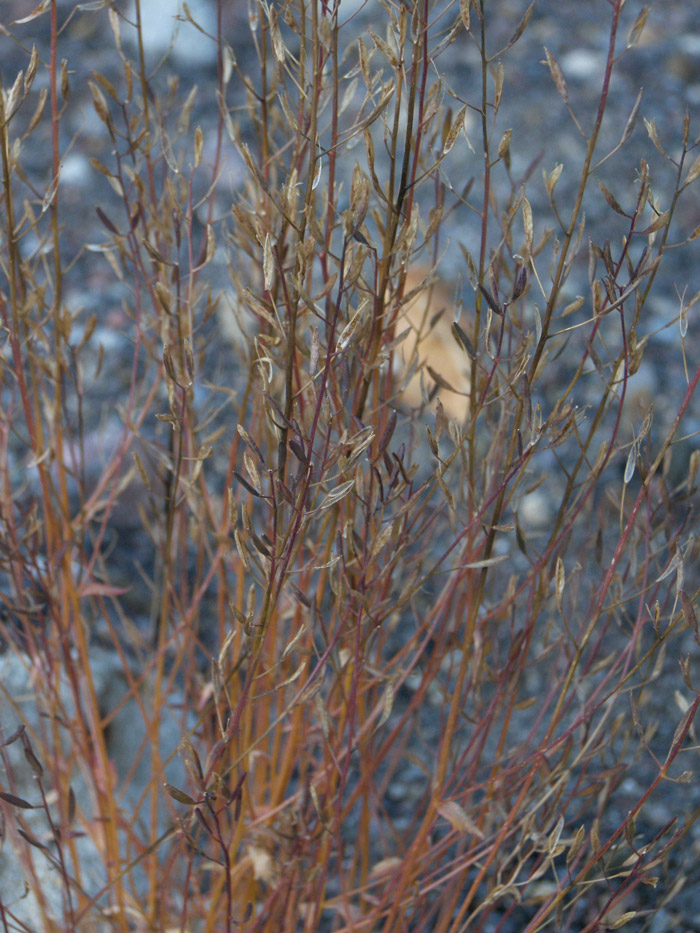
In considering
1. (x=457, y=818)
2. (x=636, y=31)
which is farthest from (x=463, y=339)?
(x=457, y=818)

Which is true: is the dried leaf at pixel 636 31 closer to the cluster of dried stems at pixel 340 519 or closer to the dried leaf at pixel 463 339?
the cluster of dried stems at pixel 340 519

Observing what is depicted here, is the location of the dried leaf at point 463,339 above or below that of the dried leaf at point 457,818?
above

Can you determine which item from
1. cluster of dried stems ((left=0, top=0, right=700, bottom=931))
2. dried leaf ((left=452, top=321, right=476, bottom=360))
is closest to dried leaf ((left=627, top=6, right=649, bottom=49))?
cluster of dried stems ((left=0, top=0, right=700, bottom=931))

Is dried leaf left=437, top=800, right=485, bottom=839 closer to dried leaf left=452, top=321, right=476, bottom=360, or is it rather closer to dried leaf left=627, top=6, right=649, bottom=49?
dried leaf left=452, top=321, right=476, bottom=360

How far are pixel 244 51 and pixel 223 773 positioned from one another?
95.6 inches

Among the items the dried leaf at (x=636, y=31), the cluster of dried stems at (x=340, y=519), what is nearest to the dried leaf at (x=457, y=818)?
the cluster of dried stems at (x=340, y=519)

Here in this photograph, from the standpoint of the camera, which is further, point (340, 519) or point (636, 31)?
point (340, 519)

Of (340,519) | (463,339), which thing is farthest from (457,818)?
(463,339)

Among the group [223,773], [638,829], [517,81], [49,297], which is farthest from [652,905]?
[517,81]

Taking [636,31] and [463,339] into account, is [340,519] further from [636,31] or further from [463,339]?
[636,31]

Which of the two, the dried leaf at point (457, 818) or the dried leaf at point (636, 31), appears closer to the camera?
the dried leaf at point (636, 31)

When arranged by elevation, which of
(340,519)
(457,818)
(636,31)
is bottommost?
(457,818)

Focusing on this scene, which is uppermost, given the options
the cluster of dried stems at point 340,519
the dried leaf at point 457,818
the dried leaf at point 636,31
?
the dried leaf at point 636,31

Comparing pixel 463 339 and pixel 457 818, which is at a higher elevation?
pixel 463 339
